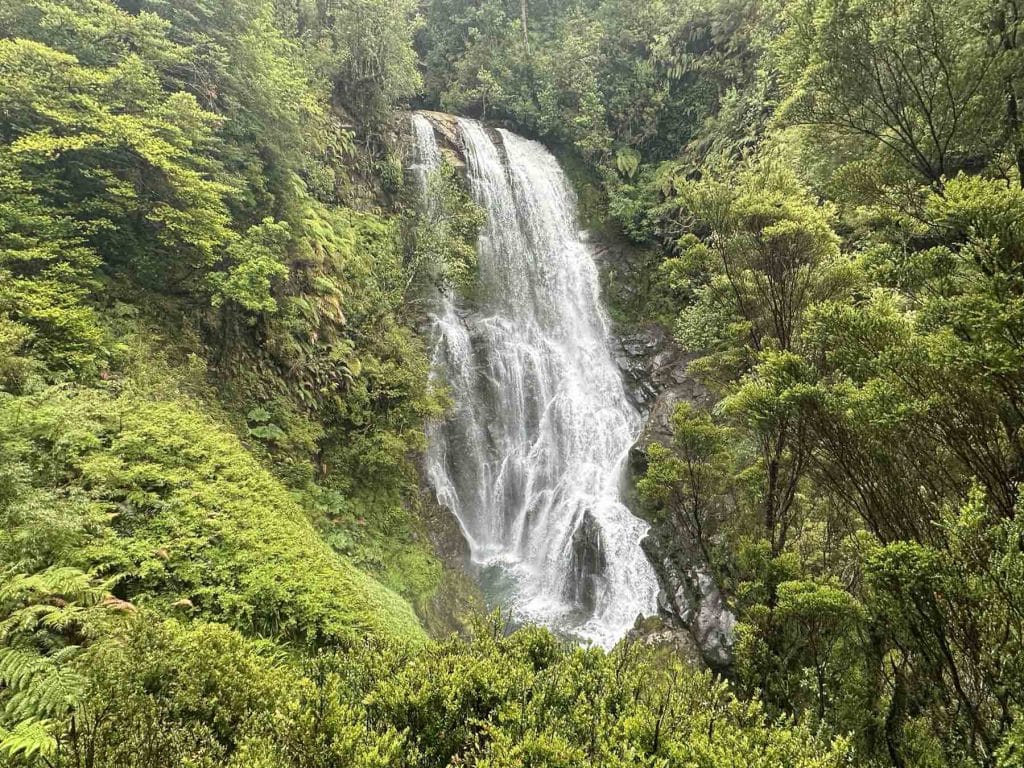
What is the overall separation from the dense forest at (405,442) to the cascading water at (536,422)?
2168 millimetres

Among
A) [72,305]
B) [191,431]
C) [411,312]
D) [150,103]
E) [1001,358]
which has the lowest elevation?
[411,312]

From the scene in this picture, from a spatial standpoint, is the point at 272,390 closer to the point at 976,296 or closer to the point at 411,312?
the point at 411,312

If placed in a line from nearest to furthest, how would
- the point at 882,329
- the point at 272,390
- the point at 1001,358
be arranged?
the point at 1001,358, the point at 882,329, the point at 272,390

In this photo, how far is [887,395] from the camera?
4016 millimetres

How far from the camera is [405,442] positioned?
12.0 m

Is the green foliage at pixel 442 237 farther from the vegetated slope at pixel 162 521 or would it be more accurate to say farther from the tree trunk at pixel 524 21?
the tree trunk at pixel 524 21

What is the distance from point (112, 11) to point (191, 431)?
817 centimetres

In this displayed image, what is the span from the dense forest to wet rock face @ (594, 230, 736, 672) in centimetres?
251

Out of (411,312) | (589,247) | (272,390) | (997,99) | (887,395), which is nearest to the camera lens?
(887,395)

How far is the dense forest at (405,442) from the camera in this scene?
3193 mm

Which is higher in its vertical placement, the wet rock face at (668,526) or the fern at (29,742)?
the fern at (29,742)

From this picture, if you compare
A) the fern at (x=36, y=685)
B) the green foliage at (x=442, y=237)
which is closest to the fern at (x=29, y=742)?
the fern at (x=36, y=685)

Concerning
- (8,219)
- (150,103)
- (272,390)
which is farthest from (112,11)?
(272,390)

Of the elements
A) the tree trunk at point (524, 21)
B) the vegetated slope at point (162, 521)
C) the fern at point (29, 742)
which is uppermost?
the tree trunk at point (524, 21)
